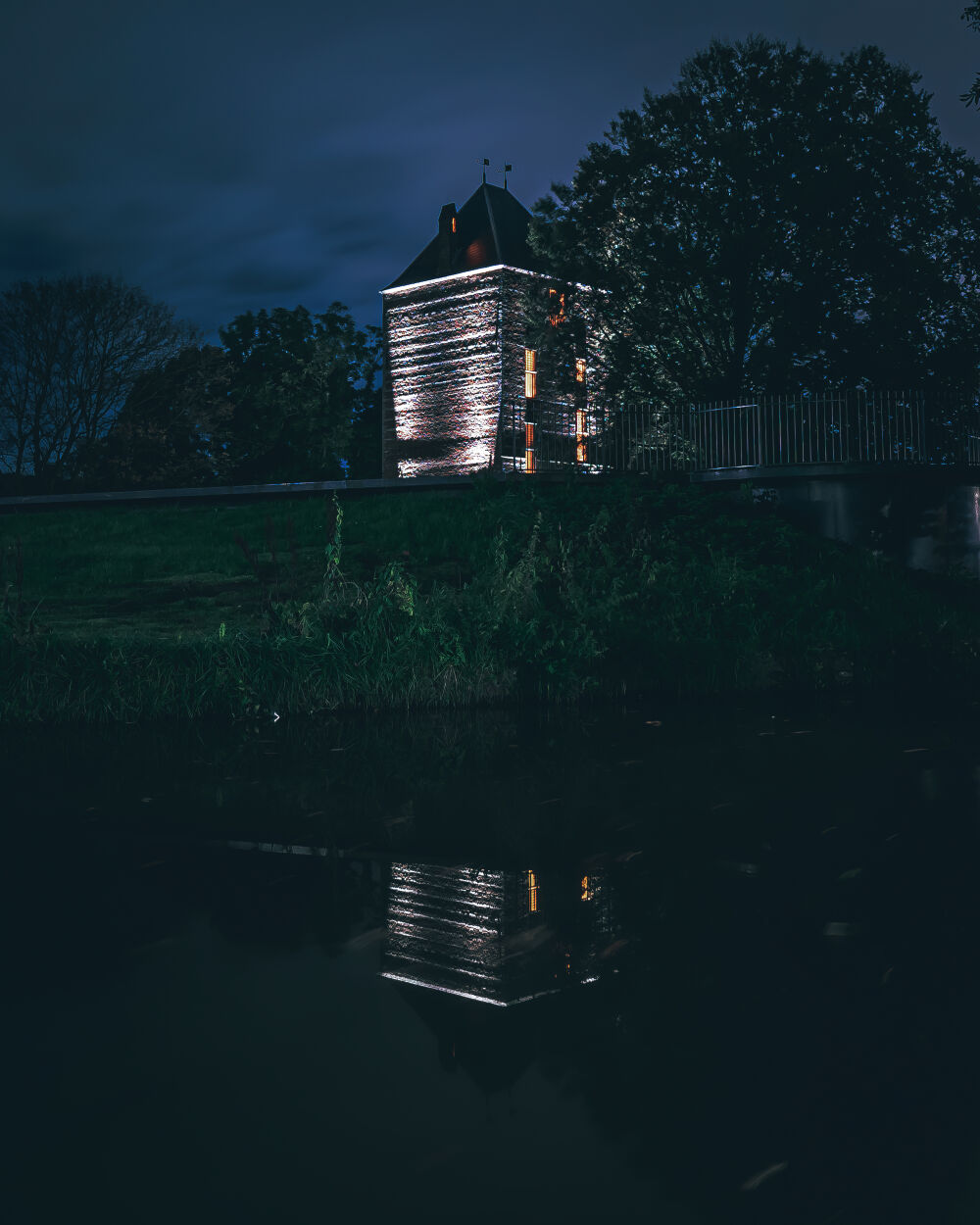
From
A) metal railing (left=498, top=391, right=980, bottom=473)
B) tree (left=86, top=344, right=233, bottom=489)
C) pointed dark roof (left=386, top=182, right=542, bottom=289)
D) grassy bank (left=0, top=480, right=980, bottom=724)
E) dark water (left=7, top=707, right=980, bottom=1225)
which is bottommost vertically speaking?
dark water (left=7, top=707, right=980, bottom=1225)

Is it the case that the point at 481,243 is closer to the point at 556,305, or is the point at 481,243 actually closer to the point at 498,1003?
the point at 556,305

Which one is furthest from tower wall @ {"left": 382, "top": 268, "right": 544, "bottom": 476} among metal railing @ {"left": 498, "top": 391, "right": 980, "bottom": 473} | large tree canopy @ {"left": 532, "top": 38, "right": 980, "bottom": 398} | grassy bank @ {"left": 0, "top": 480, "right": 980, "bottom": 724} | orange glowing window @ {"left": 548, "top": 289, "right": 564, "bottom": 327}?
grassy bank @ {"left": 0, "top": 480, "right": 980, "bottom": 724}

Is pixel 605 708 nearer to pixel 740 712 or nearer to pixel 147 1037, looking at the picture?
pixel 740 712

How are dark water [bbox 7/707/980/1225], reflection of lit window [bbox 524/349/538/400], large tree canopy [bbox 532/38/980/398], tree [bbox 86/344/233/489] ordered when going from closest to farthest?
dark water [bbox 7/707/980/1225]
large tree canopy [bbox 532/38/980/398]
reflection of lit window [bbox 524/349/538/400]
tree [bbox 86/344/233/489]

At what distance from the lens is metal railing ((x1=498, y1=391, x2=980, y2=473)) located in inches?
733

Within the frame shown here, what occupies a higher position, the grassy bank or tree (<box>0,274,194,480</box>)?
tree (<box>0,274,194,480</box>)

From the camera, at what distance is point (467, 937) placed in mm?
3816

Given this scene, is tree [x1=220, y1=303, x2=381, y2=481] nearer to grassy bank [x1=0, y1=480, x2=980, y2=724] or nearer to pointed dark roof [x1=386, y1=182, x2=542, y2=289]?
pointed dark roof [x1=386, y1=182, x2=542, y2=289]

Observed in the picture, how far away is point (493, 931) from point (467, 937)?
110 millimetres

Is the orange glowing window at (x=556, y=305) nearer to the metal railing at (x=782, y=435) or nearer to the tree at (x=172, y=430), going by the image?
the metal railing at (x=782, y=435)

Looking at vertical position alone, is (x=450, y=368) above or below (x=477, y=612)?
above

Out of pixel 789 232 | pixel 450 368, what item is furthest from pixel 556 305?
pixel 450 368

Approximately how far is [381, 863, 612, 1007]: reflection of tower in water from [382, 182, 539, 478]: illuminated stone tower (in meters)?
27.0

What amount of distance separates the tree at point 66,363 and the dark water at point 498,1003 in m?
32.5
